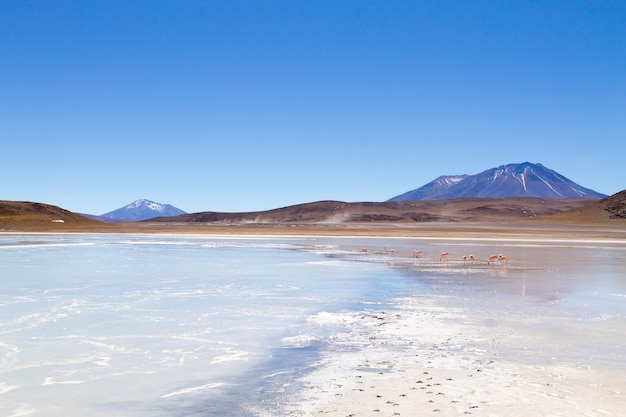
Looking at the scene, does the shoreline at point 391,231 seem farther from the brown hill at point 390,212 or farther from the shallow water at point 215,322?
the brown hill at point 390,212

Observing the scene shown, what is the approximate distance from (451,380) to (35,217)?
8982 cm

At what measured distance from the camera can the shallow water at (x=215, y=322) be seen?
19.5ft

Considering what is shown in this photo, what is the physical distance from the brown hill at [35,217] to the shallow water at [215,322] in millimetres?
62536

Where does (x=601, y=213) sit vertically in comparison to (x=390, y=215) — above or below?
below

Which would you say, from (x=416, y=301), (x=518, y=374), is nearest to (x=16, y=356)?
(x=518, y=374)

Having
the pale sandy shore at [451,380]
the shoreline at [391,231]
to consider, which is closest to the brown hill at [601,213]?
the shoreline at [391,231]

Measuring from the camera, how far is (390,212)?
159625 millimetres

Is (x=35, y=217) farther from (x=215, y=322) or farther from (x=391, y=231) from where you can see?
(x=215, y=322)

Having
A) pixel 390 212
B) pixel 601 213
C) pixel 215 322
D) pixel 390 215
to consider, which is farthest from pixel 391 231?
pixel 390 212

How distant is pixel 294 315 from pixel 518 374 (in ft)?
16.2

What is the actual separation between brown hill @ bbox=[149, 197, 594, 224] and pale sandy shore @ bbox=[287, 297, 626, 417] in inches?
5179

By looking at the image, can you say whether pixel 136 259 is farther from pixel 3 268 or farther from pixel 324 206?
pixel 324 206

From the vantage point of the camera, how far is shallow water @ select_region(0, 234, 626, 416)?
595 centimetres

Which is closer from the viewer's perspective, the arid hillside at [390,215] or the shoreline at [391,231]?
the shoreline at [391,231]
